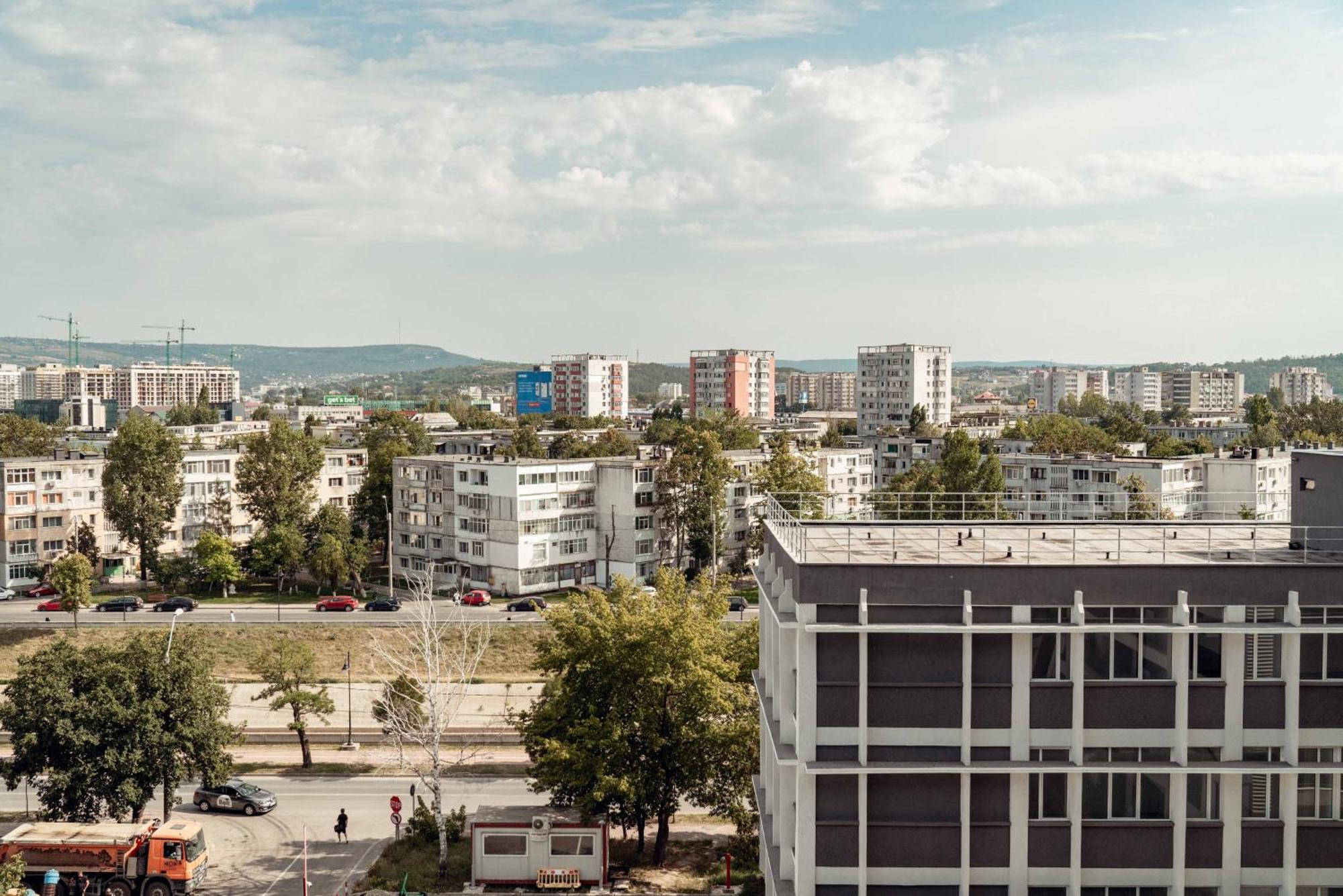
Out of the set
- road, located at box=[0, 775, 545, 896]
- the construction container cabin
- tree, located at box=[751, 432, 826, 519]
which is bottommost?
road, located at box=[0, 775, 545, 896]

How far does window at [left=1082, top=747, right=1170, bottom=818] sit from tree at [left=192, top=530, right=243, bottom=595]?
59140 millimetres

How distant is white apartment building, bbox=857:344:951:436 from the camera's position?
16712 centimetres

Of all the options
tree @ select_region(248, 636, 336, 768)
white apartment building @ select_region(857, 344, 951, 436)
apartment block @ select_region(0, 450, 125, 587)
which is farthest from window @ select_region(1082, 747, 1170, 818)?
white apartment building @ select_region(857, 344, 951, 436)

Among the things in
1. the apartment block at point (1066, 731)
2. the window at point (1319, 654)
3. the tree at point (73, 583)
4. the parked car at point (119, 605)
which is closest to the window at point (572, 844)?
the apartment block at point (1066, 731)

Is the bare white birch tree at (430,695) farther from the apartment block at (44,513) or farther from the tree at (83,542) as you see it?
the apartment block at (44,513)

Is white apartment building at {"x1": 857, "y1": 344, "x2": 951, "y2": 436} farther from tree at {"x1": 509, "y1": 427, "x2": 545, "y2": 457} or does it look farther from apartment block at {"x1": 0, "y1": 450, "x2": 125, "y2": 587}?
apartment block at {"x1": 0, "y1": 450, "x2": 125, "y2": 587}

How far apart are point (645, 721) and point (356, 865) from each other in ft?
31.1

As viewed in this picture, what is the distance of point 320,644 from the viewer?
2285 inches

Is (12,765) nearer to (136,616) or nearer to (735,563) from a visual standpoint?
(136,616)

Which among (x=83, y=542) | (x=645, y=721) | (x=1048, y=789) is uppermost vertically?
(x=1048, y=789)

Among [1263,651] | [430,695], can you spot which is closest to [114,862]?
[430,695]

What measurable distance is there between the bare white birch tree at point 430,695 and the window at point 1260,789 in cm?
1975

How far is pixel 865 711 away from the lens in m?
18.6

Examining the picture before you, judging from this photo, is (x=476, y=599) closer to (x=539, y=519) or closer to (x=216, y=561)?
(x=539, y=519)
